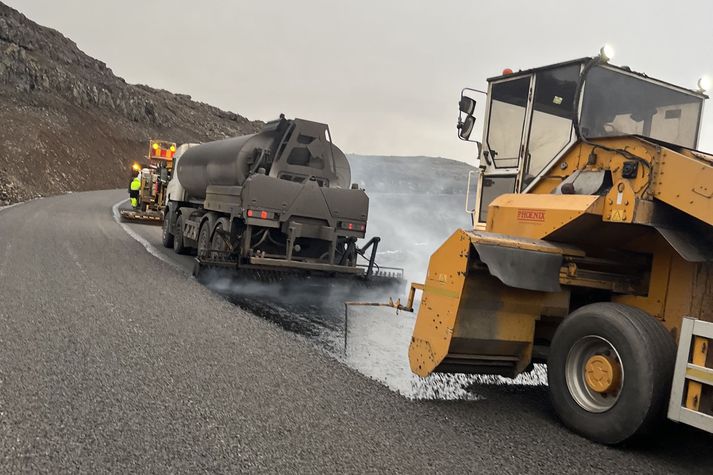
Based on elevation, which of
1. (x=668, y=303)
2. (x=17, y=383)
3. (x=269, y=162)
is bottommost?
(x=17, y=383)

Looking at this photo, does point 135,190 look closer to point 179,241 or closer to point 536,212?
point 179,241

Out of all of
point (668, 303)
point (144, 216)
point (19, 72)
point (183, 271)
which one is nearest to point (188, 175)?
point (183, 271)

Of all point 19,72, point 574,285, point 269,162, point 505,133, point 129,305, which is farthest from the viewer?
point 19,72

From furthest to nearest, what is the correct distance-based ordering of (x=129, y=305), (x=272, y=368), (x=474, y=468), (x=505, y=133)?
(x=129, y=305)
(x=505, y=133)
(x=272, y=368)
(x=474, y=468)

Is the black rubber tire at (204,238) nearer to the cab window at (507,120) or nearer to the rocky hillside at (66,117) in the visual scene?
the cab window at (507,120)

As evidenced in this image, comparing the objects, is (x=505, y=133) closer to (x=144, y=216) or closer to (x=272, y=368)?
(x=272, y=368)

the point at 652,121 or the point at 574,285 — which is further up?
the point at 652,121

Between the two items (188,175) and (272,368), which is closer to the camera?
(272,368)

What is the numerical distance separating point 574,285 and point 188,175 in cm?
1020

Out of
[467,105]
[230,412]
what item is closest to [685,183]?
[467,105]

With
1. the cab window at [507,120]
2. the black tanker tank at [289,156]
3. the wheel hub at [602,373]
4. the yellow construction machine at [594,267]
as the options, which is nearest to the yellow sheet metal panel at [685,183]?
the yellow construction machine at [594,267]

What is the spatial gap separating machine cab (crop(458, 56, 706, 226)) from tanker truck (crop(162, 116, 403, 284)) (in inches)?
161

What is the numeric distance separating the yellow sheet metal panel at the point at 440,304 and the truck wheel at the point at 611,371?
793 millimetres

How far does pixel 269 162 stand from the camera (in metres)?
10.0
